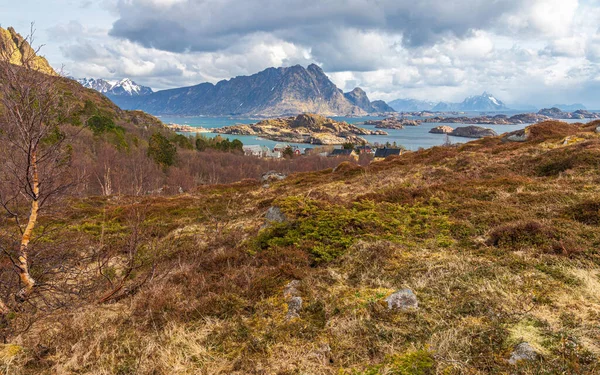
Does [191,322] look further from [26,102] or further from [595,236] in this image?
[595,236]

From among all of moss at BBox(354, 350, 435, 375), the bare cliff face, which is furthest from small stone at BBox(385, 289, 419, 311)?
the bare cliff face

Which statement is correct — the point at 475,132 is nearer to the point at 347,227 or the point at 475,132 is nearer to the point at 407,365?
the point at 347,227

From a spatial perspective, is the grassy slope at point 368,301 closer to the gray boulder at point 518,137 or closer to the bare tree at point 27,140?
the bare tree at point 27,140

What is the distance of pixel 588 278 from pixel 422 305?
3.16 meters

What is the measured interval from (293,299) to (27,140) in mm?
5974

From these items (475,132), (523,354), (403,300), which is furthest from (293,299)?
(475,132)

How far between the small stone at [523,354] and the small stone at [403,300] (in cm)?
159

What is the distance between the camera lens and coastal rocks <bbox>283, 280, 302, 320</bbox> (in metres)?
5.40

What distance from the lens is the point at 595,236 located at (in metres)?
6.91

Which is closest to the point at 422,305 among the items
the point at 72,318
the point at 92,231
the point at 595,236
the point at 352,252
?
the point at 352,252

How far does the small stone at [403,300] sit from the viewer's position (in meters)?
5.14

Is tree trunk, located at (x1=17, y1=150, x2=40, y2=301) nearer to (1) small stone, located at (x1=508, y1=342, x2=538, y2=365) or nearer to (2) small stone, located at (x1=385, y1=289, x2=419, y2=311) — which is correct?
(2) small stone, located at (x1=385, y1=289, x2=419, y2=311)

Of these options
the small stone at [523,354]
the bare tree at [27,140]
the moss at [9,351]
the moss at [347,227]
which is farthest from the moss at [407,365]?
the bare tree at [27,140]

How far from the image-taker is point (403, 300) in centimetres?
526
